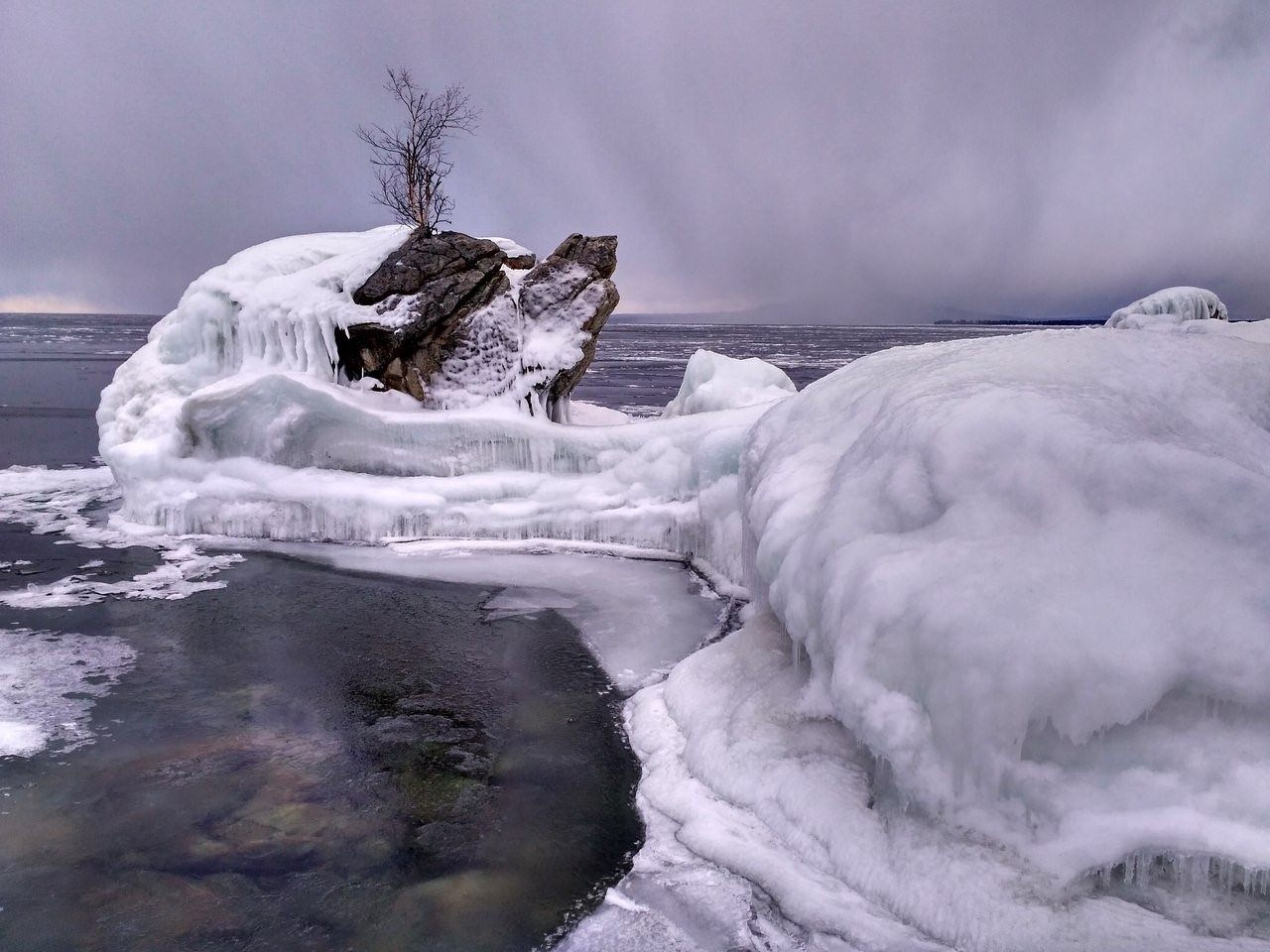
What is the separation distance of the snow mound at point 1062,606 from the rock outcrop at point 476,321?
716cm

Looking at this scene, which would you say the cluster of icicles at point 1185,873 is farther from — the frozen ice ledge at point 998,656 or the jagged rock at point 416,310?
the jagged rock at point 416,310

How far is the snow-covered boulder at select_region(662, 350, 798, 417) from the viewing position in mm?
12461

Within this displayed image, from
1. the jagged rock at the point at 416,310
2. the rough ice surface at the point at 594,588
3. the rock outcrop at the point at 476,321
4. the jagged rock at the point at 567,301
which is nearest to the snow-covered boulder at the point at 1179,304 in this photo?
the jagged rock at the point at 567,301

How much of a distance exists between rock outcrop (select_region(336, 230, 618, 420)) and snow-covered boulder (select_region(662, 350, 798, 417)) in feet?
6.18

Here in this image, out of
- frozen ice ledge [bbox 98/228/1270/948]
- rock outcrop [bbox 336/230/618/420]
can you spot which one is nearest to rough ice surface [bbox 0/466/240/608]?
rock outcrop [bbox 336/230/618/420]

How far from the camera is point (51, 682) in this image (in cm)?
603

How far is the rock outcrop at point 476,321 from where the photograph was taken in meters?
10.8

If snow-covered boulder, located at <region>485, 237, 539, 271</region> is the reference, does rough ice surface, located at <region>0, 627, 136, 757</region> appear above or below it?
below

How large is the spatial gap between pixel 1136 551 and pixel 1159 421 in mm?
1241

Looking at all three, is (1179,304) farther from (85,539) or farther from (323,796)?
(85,539)

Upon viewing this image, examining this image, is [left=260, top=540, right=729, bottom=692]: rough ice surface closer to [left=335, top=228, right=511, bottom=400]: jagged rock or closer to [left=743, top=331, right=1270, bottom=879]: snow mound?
[left=743, top=331, right=1270, bottom=879]: snow mound

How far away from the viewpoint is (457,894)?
380 cm

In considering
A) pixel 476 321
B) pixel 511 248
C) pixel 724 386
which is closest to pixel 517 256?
pixel 511 248

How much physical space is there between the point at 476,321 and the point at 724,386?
389 cm
